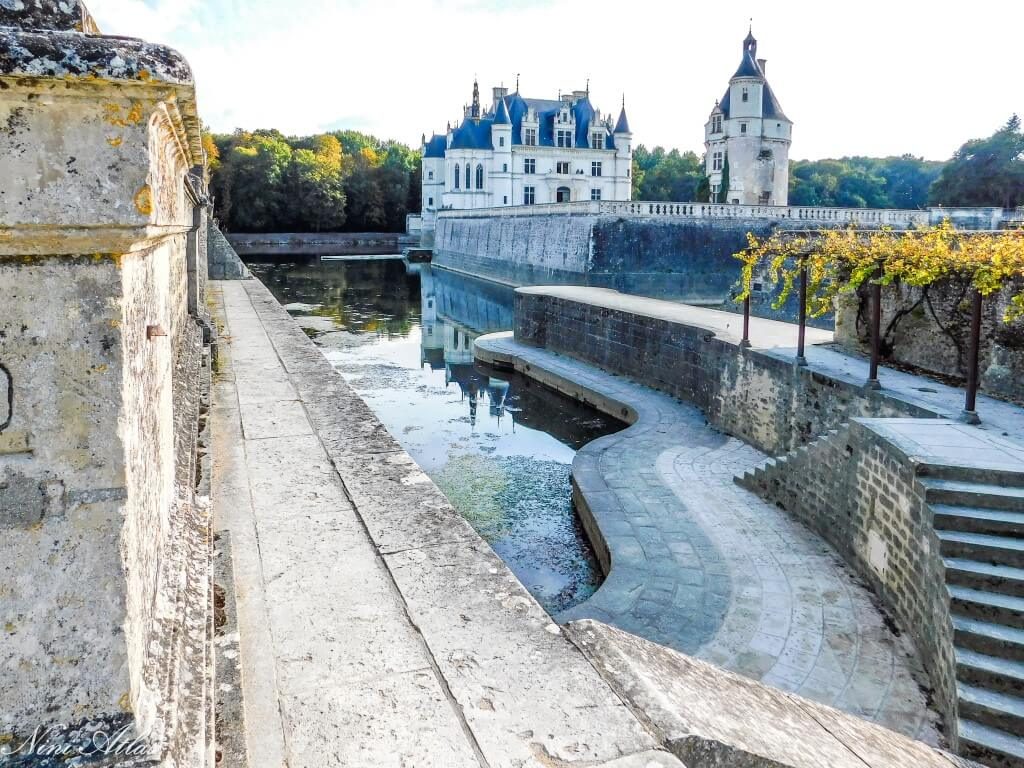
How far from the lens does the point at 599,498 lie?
8.73m

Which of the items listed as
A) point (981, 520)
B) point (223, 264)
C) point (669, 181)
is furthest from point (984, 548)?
point (669, 181)

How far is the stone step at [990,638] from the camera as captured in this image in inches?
186

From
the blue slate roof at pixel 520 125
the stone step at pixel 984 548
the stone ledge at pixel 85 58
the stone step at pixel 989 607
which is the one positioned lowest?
the stone step at pixel 989 607

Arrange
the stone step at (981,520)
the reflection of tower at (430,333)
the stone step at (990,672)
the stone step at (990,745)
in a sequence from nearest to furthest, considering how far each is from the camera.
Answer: the stone step at (990,745), the stone step at (990,672), the stone step at (981,520), the reflection of tower at (430,333)

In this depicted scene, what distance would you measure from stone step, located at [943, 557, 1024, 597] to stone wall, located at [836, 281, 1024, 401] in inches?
140

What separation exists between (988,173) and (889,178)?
1152 inches

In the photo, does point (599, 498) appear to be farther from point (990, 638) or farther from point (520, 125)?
point (520, 125)

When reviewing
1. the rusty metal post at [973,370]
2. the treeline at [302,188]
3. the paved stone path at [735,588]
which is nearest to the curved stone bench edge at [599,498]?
the paved stone path at [735,588]

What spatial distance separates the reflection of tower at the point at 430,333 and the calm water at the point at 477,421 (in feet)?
0.12

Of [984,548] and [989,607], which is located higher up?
[984,548]

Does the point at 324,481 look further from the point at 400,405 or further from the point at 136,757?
the point at 400,405

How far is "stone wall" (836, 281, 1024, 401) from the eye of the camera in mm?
8180

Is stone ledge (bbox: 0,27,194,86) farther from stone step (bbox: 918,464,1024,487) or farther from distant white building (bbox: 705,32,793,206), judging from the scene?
distant white building (bbox: 705,32,793,206)

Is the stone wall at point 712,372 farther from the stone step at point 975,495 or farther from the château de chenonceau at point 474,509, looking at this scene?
the stone step at point 975,495
